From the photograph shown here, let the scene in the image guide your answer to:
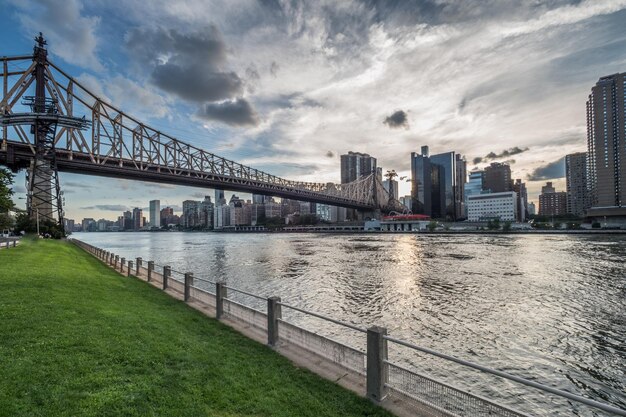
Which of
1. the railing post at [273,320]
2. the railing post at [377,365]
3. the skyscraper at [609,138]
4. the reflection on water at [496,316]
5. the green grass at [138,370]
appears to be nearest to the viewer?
the green grass at [138,370]

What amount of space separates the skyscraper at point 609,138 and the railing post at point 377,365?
17286cm

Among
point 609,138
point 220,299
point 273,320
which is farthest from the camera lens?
point 609,138

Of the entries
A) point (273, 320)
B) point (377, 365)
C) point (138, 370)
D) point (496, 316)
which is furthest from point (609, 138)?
point (138, 370)

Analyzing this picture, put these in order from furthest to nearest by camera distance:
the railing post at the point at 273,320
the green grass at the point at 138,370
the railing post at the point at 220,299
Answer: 1. the railing post at the point at 220,299
2. the railing post at the point at 273,320
3. the green grass at the point at 138,370

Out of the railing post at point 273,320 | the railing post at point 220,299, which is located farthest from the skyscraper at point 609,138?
the railing post at point 273,320

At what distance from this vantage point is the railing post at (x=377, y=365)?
5598 mm

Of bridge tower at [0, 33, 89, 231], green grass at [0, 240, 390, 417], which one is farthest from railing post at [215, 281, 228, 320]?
bridge tower at [0, 33, 89, 231]

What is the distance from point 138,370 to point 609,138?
19134cm

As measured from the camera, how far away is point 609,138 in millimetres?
144125

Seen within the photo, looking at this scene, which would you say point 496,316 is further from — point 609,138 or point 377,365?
point 609,138

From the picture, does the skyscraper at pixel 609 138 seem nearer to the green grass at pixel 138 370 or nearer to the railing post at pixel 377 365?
the railing post at pixel 377 365

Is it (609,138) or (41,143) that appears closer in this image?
(41,143)

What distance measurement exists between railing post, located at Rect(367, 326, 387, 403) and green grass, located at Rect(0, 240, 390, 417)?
0.22 m

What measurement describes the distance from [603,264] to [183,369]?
38580mm
